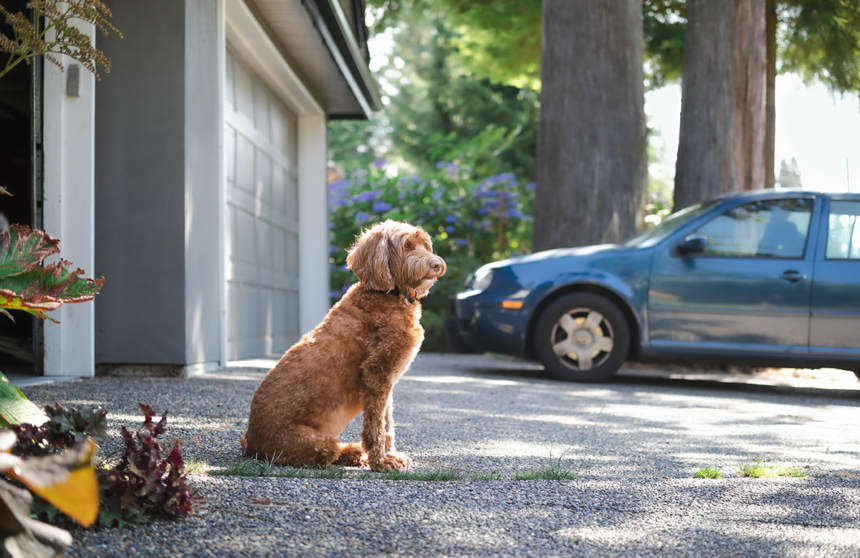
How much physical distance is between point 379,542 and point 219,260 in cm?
398

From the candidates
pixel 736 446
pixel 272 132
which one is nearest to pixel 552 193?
pixel 272 132

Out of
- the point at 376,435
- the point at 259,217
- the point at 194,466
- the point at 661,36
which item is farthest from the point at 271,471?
the point at 661,36

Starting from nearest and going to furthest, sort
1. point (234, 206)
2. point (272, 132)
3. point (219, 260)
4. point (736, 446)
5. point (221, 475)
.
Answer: point (221, 475) < point (736, 446) < point (219, 260) < point (234, 206) < point (272, 132)

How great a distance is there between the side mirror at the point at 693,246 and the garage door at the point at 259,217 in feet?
13.4

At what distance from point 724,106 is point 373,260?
Answer: 7.47 m

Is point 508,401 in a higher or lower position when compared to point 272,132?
lower

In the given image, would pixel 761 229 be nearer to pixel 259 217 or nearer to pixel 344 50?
pixel 344 50

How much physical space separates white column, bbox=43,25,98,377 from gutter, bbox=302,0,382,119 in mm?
2269

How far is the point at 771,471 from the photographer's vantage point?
3123 mm

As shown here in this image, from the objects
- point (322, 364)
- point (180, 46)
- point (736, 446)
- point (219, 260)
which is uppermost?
point (180, 46)

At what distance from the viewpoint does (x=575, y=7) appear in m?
8.92

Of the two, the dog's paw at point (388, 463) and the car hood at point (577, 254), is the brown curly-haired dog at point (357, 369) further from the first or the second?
the car hood at point (577, 254)

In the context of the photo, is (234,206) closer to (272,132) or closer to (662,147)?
(272,132)

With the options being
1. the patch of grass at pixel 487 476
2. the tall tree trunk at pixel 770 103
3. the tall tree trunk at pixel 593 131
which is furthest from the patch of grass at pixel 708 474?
the tall tree trunk at pixel 770 103
